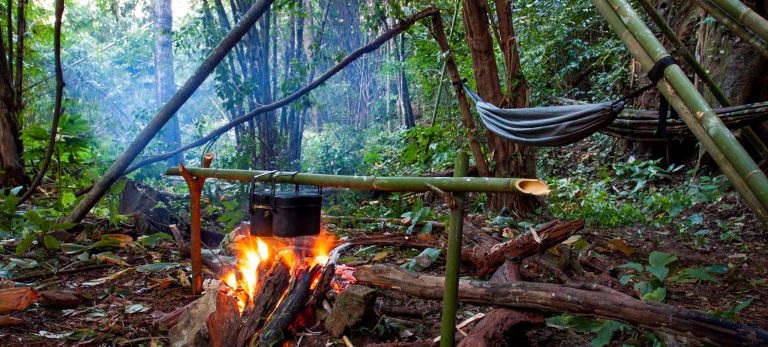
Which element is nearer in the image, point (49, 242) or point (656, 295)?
point (656, 295)

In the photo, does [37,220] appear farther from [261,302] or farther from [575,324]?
[575,324]

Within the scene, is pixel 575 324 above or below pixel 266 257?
below

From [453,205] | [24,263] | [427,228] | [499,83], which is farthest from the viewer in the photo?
[499,83]

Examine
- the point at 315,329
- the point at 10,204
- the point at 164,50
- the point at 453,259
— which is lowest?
the point at 315,329

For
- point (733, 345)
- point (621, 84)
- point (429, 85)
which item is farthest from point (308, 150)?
point (733, 345)

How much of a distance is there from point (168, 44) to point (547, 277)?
9616 mm

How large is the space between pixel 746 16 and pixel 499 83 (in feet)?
8.35

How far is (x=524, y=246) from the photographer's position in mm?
2441

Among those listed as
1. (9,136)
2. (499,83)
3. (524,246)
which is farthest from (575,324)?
(9,136)

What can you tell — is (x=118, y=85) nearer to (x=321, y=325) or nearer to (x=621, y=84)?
(x=621, y=84)

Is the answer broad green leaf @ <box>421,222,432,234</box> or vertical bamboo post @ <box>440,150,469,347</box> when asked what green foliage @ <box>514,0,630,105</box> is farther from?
vertical bamboo post @ <box>440,150,469,347</box>

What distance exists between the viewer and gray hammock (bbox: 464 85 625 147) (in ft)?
9.21

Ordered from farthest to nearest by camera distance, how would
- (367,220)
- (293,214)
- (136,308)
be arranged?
(367,220) → (136,308) → (293,214)

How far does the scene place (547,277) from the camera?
8.61 feet
